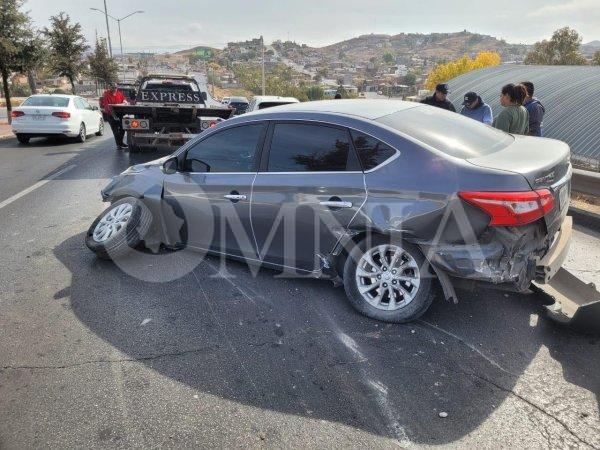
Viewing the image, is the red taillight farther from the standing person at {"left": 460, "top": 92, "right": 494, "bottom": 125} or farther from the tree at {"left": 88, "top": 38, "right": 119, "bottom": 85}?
the tree at {"left": 88, "top": 38, "right": 119, "bottom": 85}

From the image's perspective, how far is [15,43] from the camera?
17766 mm

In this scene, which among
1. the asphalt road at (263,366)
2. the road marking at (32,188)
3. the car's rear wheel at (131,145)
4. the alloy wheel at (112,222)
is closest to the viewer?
the asphalt road at (263,366)

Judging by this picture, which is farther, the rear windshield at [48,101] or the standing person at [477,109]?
the rear windshield at [48,101]

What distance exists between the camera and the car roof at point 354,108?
13.0 ft

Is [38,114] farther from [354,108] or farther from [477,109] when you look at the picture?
[354,108]

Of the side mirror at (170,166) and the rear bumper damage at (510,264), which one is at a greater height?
the side mirror at (170,166)

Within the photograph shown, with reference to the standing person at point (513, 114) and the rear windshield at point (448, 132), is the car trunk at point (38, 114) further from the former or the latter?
the rear windshield at point (448, 132)

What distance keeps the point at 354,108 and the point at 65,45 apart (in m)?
30.0

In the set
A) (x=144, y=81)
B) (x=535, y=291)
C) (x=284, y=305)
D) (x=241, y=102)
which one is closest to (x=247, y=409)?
(x=284, y=305)

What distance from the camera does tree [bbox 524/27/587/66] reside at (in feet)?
231

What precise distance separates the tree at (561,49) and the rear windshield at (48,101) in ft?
243

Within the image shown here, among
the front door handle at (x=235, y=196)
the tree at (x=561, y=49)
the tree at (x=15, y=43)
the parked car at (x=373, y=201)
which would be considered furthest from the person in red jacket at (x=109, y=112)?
the tree at (x=561, y=49)

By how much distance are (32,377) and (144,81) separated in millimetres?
12635

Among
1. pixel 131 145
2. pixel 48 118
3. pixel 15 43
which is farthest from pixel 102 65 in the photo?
pixel 131 145
